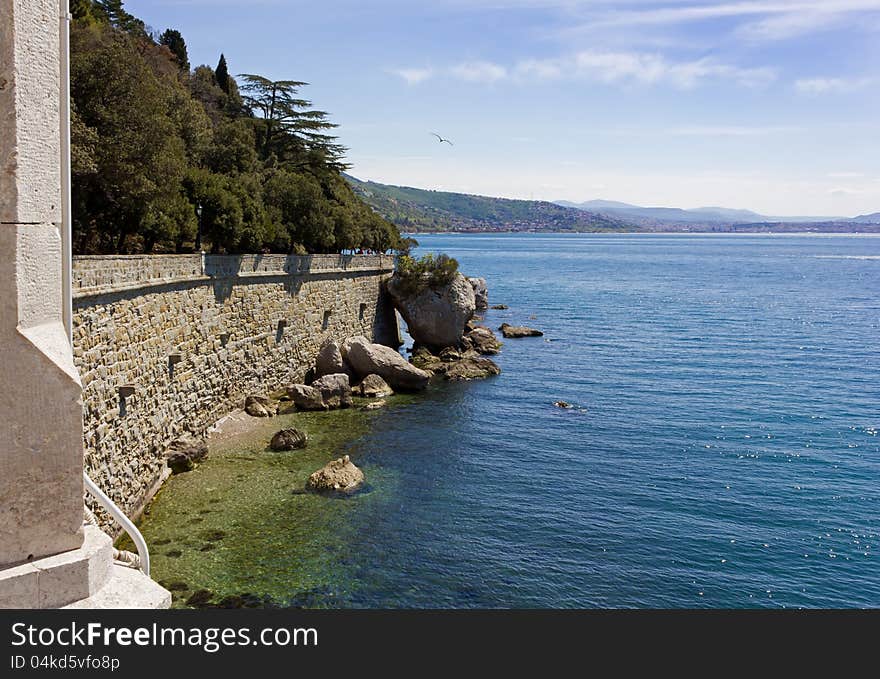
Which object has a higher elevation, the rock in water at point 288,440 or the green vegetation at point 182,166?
the green vegetation at point 182,166

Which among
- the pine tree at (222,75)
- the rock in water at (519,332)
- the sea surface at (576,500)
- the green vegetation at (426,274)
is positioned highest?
the pine tree at (222,75)

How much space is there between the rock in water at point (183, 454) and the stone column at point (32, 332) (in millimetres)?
15980

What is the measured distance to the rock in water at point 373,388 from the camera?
1207 inches

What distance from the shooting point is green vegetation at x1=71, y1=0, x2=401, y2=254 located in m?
20.4

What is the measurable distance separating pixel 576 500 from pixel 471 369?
16.7 metres

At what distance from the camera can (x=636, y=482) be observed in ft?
69.5

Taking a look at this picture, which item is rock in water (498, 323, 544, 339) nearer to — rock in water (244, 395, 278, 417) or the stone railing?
the stone railing

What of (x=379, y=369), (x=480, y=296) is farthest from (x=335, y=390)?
(x=480, y=296)

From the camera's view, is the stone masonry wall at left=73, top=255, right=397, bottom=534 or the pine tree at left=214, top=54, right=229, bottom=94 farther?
the pine tree at left=214, top=54, right=229, bottom=94

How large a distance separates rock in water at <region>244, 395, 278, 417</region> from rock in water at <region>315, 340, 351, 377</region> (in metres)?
5.25

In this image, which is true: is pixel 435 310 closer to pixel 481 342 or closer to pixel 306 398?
pixel 481 342

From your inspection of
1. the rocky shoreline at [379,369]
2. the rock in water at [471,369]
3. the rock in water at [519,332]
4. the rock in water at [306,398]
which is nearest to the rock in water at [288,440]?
the rocky shoreline at [379,369]

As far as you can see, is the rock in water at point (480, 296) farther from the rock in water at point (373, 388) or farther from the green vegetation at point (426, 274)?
the rock in water at point (373, 388)

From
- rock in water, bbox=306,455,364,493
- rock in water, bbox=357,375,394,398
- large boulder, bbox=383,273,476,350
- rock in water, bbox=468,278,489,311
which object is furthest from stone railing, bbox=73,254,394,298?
rock in water, bbox=468,278,489,311
